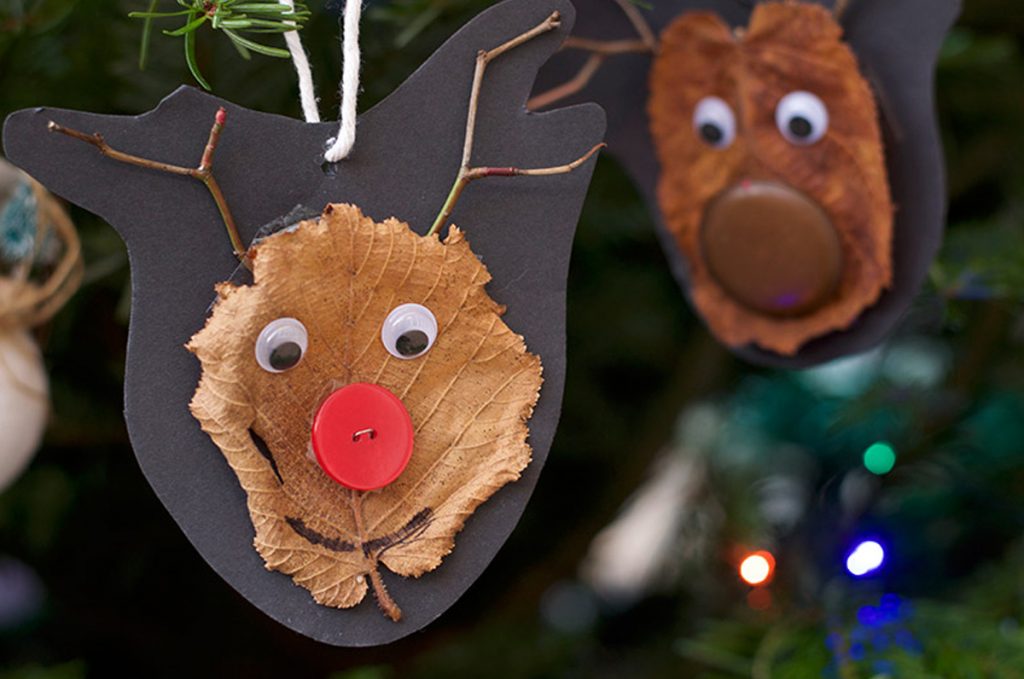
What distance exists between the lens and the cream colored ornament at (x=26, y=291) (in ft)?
1.49

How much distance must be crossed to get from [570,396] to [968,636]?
0.35 meters

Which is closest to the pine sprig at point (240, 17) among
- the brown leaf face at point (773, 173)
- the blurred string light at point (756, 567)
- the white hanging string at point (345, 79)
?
the white hanging string at point (345, 79)

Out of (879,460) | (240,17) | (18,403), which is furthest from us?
(879,460)

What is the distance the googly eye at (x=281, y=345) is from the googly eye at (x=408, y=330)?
3 centimetres

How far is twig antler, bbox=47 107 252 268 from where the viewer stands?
33 cm

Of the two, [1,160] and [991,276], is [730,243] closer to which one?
[991,276]

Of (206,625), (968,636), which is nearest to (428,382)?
(968,636)

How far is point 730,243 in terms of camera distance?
514mm

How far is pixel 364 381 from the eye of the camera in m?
0.36

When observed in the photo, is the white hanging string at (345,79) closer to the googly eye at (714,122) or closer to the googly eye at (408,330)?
the googly eye at (408,330)

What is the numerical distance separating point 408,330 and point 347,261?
0.03 m

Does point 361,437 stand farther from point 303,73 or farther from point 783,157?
point 783,157

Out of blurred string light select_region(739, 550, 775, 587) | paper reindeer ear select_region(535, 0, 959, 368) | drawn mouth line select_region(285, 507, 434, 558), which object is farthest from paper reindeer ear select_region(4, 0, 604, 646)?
blurred string light select_region(739, 550, 775, 587)

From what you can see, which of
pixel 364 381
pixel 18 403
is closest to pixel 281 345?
pixel 364 381
